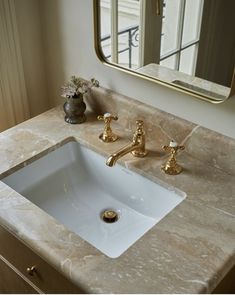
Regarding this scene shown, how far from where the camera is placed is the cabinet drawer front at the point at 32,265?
1025mm

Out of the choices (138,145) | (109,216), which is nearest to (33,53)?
(138,145)

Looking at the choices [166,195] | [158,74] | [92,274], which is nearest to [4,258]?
[92,274]

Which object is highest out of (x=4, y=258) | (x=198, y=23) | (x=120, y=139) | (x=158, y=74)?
(x=198, y=23)

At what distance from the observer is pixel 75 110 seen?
147cm

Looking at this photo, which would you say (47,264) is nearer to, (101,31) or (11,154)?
(11,154)

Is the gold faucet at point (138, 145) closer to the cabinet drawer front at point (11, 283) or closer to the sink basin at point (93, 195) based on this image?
the sink basin at point (93, 195)

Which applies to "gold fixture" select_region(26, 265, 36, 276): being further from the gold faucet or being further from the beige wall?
the beige wall

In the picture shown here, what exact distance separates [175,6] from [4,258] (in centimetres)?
93

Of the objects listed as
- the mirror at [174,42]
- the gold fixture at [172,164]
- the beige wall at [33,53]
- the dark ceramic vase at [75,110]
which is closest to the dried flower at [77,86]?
the dark ceramic vase at [75,110]

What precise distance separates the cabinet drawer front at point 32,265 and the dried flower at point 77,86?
553mm

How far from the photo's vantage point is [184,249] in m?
1.01

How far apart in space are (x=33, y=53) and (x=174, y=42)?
0.66m

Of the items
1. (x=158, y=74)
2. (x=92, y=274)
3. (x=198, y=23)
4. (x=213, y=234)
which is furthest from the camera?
(x=158, y=74)

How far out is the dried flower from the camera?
1.46 m
